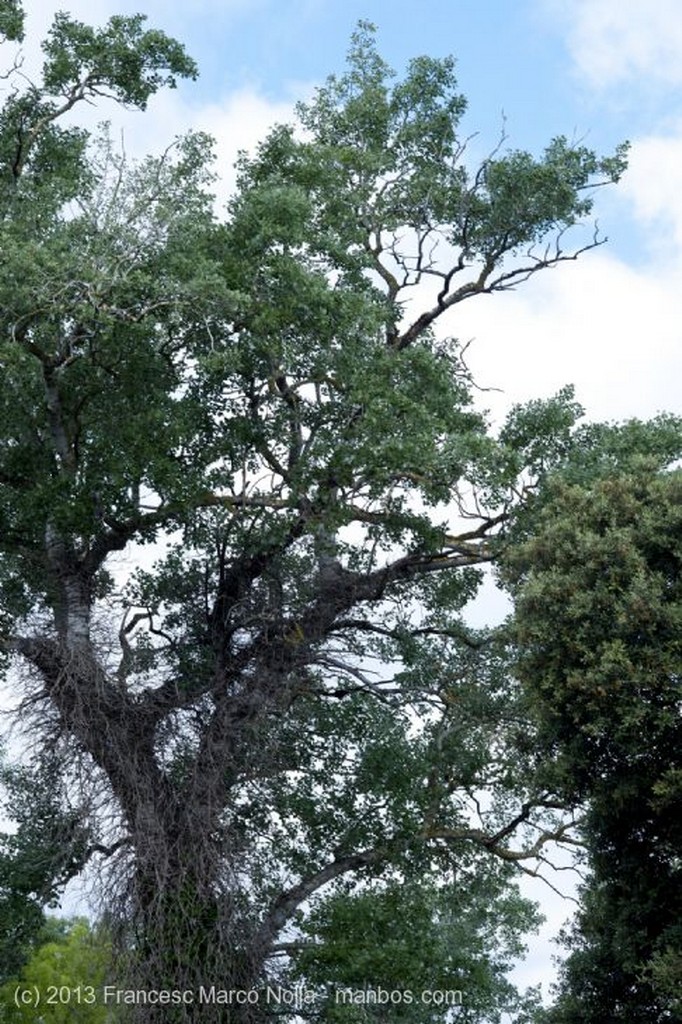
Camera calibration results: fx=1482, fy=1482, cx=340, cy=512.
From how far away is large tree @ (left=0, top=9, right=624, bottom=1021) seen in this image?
15203 millimetres

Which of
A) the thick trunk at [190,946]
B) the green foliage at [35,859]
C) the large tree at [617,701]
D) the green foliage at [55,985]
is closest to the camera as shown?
the large tree at [617,701]

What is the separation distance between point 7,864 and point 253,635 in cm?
368

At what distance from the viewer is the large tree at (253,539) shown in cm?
1520

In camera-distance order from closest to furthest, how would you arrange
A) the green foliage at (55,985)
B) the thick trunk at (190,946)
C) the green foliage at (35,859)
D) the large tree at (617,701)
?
the large tree at (617,701)
the thick trunk at (190,946)
the green foliage at (35,859)
the green foliage at (55,985)

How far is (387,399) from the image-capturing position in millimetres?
15664

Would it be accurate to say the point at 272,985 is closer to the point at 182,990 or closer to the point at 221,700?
the point at 182,990

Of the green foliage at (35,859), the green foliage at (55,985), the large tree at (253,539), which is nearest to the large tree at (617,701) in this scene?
the large tree at (253,539)

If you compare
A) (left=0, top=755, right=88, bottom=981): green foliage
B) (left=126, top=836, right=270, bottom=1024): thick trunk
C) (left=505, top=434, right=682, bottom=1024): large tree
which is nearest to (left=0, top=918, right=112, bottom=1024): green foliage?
(left=0, top=755, right=88, bottom=981): green foliage

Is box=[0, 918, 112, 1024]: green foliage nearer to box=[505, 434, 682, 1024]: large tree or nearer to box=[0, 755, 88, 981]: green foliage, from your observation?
box=[0, 755, 88, 981]: green foliage

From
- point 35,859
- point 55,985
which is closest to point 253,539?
point 35,859

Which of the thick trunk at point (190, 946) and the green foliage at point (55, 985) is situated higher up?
the green foliage at point (55, 985)

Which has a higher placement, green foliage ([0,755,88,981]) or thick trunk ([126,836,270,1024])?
green foliage ([0,755,88,981])

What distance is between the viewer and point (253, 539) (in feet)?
53.6

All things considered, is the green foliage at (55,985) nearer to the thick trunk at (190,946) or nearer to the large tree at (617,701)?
the thick trunk at (190,946)
